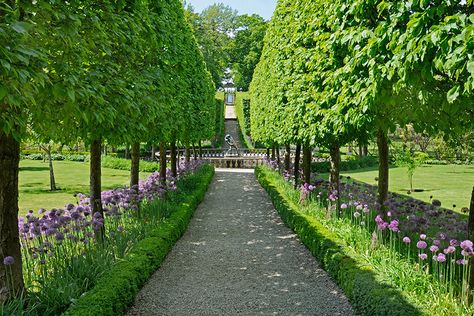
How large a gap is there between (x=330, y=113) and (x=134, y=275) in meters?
3.94

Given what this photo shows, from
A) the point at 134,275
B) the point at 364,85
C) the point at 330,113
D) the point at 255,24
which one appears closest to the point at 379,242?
the point at 330,113

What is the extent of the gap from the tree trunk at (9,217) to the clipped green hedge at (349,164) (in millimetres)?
24664

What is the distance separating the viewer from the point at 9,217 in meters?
4.97

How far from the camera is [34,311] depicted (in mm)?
4781

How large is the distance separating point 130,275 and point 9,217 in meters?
1.85

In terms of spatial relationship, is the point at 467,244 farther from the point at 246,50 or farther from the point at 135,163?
the point at 246,50

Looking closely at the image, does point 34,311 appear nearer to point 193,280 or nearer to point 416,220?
point 193,280

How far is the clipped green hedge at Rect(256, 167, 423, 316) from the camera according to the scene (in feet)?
15.5

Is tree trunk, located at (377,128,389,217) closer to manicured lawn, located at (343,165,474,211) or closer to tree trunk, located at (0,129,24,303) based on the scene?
tree trunk, located at (0,129,24,303)

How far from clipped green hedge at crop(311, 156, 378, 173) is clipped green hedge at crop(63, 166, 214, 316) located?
780 inches

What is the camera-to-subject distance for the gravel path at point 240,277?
6.10m

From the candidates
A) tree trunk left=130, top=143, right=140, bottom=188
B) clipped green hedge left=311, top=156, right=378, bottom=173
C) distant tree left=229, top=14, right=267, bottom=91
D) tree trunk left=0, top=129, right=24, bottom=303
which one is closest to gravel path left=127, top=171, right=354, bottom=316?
tree trunk left=0, top=129, right=24, bottom=303

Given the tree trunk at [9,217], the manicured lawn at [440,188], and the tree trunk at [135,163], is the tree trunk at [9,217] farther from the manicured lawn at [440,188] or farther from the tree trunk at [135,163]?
the manicured lawn at [440,188]

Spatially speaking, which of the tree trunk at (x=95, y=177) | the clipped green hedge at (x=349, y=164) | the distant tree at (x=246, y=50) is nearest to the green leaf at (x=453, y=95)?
the tree trunk at (x=95, y=177)
